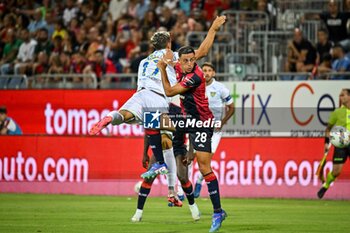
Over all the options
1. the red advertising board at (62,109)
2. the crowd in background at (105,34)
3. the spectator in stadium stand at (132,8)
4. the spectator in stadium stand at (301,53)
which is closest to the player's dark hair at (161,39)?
the crowd in background at (105,34)

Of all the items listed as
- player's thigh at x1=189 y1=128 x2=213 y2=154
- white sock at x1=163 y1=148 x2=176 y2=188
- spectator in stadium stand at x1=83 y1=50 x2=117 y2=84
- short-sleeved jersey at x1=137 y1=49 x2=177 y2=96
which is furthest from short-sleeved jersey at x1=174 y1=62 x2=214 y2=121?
spectator in stadium stand at x1=83 y1=50 x2=117 y2=84

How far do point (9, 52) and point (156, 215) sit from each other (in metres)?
14.9

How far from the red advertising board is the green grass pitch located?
408 centimetres

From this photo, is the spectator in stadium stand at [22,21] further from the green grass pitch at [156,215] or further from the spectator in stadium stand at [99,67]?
the green grass pitch at [156,215]

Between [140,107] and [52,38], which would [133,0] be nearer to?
[52,38]

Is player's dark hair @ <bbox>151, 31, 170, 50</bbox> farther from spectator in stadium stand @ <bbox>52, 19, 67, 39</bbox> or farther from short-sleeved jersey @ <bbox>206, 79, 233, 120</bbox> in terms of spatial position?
spectator in stadium stand @ <bbox>52, 19, 67, 39</bbox>

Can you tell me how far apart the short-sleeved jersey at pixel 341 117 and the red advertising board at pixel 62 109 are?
20.1ft

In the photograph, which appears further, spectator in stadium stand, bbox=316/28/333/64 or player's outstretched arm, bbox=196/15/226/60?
spectator in stadium stand, bbox=316/28/333/64

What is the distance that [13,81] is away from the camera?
28172 mm

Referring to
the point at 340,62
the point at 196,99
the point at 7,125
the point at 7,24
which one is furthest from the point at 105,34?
the point at 196,99

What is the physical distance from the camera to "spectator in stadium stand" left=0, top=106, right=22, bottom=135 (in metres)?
26.8

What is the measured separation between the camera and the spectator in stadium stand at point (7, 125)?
26.8m

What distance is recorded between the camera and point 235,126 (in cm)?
2527

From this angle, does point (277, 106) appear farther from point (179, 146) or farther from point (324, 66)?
point (179, 146)
